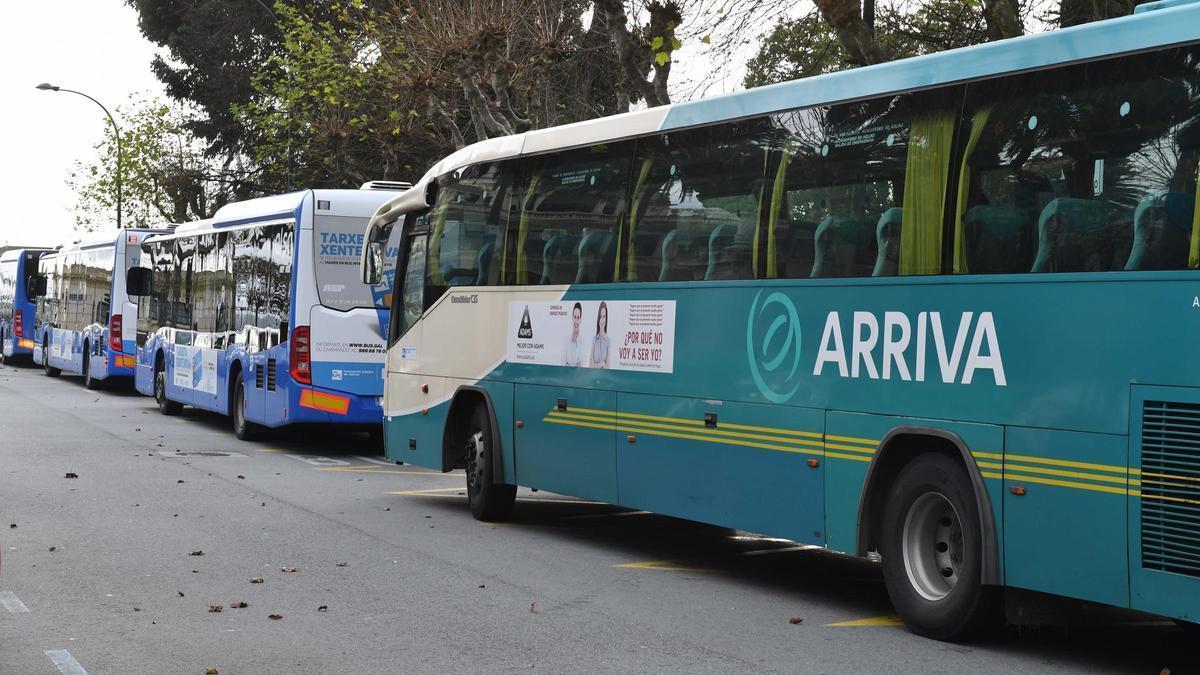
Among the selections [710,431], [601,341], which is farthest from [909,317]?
[601,341]

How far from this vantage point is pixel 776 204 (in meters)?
9.73

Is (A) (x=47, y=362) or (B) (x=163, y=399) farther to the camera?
(A) (x=47, y=362)

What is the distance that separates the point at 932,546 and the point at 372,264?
8875 millimetres

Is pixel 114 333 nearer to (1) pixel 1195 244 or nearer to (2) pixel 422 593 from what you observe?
(2) pixel 422 593

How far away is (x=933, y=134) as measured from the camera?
8.45m

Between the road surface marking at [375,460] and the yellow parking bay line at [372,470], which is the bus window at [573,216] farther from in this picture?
the road surface marking at [375,460]

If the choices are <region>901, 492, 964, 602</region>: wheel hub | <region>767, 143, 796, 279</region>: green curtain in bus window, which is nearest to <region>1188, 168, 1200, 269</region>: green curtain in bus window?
<region>901, 492, 964, 602</region>: wheel hub

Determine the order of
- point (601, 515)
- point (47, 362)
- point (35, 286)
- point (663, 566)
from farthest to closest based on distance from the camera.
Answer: point (35, 286)
point (47, 362)
point (601, 515)
point (663, 566)

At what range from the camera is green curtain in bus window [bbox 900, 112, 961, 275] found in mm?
8336

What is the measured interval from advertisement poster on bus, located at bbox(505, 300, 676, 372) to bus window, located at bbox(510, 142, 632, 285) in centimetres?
25

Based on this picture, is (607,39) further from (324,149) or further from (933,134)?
(933,134)

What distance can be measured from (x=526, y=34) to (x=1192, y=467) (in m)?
21.0

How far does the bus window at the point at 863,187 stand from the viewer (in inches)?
331

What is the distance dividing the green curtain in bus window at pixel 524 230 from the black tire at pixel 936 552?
5.05m
